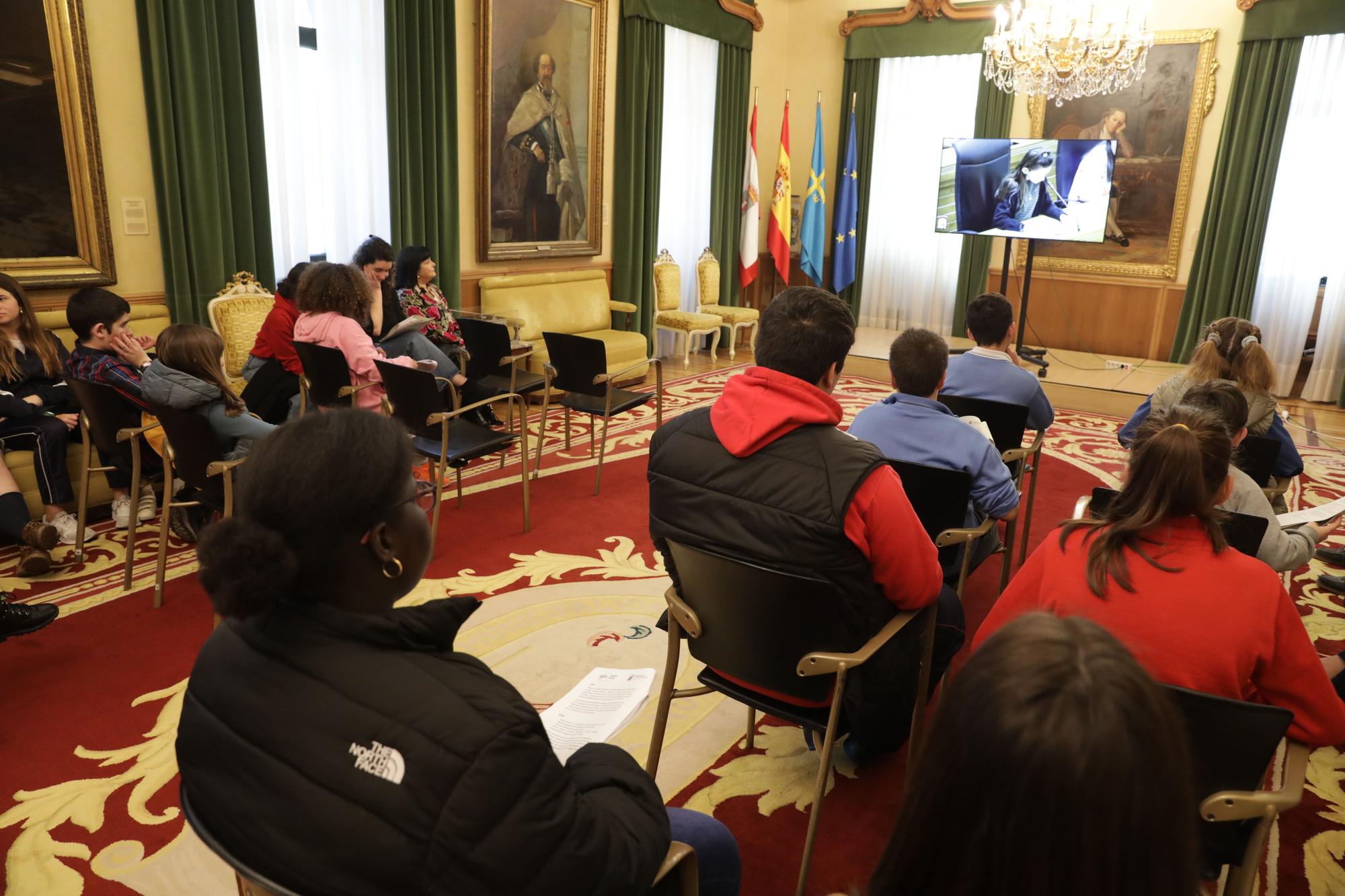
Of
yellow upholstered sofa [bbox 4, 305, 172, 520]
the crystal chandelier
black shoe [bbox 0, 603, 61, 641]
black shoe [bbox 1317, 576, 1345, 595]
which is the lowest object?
black shoe [bbox 1317, 576, 1345, 595]

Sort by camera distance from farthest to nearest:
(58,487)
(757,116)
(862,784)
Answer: (757,116) → (58,487) → (862,784)

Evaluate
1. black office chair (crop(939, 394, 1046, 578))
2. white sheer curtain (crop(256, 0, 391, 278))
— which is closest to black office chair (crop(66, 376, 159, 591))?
white sheer curtain (crop(256, 0, 391, 278))

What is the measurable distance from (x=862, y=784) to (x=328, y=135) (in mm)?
5028

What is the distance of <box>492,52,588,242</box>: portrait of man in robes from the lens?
666 centimetres

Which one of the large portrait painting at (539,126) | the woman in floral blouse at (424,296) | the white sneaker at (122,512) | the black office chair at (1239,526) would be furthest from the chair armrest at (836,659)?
the large portrait painting at (539,126)

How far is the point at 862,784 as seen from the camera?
2.37m

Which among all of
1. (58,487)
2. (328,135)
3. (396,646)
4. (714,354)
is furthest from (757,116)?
(396,646)

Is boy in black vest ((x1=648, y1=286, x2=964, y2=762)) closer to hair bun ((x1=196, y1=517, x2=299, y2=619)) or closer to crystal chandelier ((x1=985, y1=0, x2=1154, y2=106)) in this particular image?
hair bun ((x1=196, y1=517, x2=299, y2=619))

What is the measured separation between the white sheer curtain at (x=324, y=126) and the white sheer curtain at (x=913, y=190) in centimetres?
548

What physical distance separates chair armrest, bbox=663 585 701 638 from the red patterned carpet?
0.61 metres

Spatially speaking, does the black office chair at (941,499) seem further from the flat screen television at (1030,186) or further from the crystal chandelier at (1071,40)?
the flat screen television at (1030,186)

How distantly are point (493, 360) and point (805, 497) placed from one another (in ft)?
12.0

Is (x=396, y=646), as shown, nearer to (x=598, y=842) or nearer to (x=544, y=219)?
(x=598, y=842)

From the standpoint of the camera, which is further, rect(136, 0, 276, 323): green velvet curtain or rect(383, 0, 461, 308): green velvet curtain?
rect(383, 0, 461, 308): green velvet curtain
